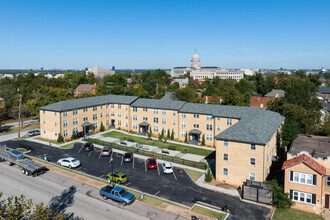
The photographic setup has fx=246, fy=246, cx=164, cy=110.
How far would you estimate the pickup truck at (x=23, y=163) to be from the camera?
1508 inches

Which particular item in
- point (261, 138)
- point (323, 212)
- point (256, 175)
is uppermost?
point (261, 138)

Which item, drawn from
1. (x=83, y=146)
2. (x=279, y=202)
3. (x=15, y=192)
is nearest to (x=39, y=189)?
(x=15, y=192)

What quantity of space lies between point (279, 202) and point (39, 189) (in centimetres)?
3141

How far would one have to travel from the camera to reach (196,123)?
56.6 meters

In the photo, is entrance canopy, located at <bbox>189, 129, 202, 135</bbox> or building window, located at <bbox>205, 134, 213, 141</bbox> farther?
entrance canopy, located at <bbox>189, 129, 202, 135</bbox>

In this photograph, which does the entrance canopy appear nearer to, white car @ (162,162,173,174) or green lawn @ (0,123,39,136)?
white car @ (162,162,173,174)

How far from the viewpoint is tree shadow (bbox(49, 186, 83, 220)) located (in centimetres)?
2871

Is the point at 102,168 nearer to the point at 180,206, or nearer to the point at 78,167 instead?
the point at 78,167

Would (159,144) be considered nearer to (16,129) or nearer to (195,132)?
(195,132)

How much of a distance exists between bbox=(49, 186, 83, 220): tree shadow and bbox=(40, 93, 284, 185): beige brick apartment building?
20.7 meters

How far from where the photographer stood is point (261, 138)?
1375 inches

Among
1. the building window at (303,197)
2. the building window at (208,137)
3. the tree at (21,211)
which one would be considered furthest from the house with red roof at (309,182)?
the tree at (21,211)

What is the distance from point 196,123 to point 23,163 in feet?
115

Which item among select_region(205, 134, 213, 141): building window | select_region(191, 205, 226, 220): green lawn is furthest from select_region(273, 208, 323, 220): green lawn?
select_region(205, 134, 213, 141): building window
